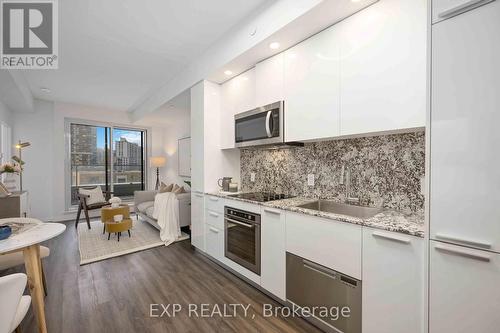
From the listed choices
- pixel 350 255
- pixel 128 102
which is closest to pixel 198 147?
pixel 350 255

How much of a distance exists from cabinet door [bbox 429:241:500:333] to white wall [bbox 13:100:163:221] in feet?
21.7

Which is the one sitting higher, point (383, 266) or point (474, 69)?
point (474, 69)

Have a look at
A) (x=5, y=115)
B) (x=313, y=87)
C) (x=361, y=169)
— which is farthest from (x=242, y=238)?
(x=5, y=115)

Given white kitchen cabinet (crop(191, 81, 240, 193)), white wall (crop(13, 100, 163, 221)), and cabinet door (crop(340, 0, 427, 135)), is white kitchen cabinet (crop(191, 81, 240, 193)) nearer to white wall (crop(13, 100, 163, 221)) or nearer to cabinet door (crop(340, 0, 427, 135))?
cabinet door (crop(340, 0, 427, 135))

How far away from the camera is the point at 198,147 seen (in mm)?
3129

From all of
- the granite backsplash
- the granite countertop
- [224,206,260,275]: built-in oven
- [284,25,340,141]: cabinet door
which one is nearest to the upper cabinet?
[284,25,340,141]: cabinet door

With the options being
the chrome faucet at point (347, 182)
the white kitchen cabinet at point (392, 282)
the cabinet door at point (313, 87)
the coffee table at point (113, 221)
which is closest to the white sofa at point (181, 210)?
the coffee table at point (113, 221)

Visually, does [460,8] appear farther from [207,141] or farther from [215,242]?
[215,242]

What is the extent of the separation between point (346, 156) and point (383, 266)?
3.43 feet

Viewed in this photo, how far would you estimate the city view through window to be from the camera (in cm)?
548

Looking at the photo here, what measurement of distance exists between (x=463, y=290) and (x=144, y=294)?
2.44m

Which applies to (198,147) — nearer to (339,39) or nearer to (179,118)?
(339,39)

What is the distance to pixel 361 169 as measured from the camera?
78.1 inches

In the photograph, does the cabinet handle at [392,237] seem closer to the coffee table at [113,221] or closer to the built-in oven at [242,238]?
the built-in oven at [242,238]
